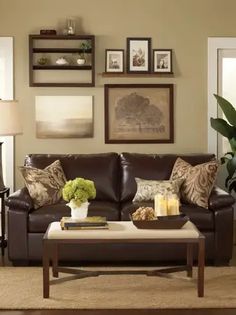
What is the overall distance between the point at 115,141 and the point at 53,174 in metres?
1.29

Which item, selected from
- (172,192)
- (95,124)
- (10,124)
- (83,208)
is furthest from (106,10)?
(83,208)

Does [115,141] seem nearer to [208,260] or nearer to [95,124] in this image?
[95,124]

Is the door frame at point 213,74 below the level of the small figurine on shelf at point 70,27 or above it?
below

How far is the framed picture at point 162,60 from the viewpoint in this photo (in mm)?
7070

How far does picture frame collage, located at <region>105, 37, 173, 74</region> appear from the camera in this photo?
706cm

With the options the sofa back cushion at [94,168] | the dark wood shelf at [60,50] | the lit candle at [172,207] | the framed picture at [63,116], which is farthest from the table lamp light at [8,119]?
the lit candle at [172,207]

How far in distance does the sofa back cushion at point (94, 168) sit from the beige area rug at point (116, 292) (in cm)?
125

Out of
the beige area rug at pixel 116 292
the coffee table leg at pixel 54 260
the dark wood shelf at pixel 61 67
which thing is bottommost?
the beige area rug at pixel 116 292

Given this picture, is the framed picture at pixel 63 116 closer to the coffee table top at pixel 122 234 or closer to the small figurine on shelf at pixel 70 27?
the small figurine on shelf at pixel 70 27

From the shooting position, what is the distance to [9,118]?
6.04 m

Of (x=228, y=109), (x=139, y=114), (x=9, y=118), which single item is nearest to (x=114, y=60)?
(x=139, y=114)

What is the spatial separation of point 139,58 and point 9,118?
1812 mm

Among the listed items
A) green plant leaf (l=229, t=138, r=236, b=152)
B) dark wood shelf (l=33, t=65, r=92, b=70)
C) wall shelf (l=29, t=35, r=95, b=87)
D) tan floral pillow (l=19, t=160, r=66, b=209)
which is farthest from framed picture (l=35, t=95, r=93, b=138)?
green plant leaf (l=229, t=138, r=236, b=152)

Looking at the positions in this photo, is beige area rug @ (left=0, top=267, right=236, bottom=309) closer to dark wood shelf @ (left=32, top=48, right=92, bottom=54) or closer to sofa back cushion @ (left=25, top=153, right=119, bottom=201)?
sofa back cushion @ (left=25, top=153, right=119, bottom=201)
